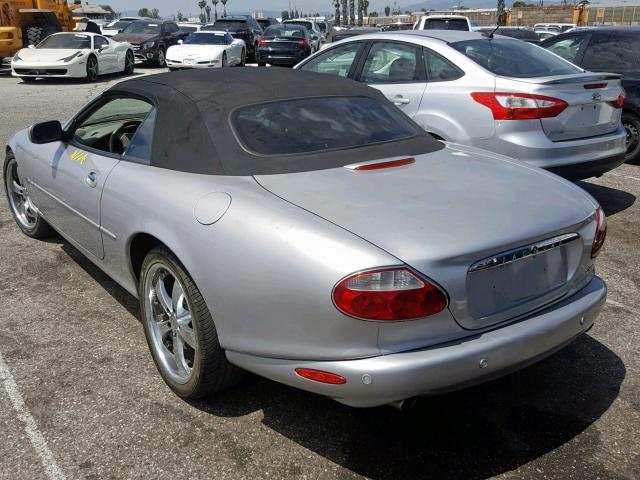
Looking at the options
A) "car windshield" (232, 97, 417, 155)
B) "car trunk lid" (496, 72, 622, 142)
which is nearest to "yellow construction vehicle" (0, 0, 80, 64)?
"car trunk lid" (496, 72, 622, 142)

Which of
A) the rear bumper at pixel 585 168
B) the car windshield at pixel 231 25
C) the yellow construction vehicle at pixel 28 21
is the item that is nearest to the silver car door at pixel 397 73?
the rear bumper at pixel 585 168

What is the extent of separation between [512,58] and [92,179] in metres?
3.95

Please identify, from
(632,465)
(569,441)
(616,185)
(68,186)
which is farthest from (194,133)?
(616,185)

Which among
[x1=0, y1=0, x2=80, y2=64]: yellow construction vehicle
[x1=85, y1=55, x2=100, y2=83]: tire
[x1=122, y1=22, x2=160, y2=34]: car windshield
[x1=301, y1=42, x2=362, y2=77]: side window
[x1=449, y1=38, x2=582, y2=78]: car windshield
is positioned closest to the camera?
[x1=449, y1=38, x2=582, y2=78]: car windshield

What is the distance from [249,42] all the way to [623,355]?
79.6 feet

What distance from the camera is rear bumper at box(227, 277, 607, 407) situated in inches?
87.4

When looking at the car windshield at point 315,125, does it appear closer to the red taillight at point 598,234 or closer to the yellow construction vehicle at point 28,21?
the red taillight at point 598,234

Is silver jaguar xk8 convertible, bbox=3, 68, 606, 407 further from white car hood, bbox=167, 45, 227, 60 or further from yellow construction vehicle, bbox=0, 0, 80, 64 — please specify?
yellow construction vehicle, bbox=0, 0, 80, 64

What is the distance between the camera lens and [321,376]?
7.58 ft

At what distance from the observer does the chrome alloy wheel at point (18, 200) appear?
16.8 ft

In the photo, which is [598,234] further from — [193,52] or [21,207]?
[193,52]

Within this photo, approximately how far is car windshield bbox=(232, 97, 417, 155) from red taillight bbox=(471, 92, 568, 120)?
1.87 metres

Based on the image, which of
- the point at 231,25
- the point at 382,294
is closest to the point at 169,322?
the point at 382,294

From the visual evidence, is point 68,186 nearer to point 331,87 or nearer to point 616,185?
point 331,87
